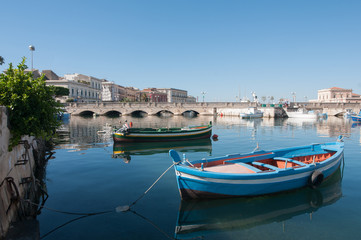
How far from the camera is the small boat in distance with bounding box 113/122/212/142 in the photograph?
24.9 meters

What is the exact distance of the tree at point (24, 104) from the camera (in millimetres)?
7746

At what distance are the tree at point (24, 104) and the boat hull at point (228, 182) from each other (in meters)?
5.31

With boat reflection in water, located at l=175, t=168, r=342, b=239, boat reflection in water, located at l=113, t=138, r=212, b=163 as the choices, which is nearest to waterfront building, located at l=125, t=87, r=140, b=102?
boat reflection in water, located at l=113, t=138, r=212, b=163

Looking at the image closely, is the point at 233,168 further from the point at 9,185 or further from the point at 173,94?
the point at 173,94

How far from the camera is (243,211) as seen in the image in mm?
9234

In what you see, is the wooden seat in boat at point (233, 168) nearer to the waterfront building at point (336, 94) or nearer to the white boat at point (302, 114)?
the white boat at point (302, 114)

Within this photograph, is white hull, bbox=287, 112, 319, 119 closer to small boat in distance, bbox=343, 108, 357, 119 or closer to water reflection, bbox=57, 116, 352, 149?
small boat in distance, bbox=343, 108, 357, 119

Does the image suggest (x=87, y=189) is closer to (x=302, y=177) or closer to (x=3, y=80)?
(x=3, y=80)

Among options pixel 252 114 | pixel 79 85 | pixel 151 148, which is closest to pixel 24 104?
pixel 151 148

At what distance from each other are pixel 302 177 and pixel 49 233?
10.5 meters

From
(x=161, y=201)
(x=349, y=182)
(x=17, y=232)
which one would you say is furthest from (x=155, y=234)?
(x=349, y=182)

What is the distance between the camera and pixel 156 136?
26.0m

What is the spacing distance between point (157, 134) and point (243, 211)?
17634 millimetres

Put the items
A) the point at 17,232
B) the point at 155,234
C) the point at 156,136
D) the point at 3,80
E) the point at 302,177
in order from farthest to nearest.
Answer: the point at 156,136, the point at 302,177, the point at 3,80, the point at 155,234, the point at 17,232
